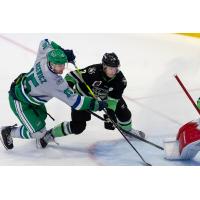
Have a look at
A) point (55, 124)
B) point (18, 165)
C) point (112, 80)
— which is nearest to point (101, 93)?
point (112, 80)

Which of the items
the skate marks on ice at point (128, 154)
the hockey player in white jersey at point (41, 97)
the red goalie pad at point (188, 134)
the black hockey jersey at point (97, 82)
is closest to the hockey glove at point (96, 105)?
the hockey player in white jersey at point (41, 97)

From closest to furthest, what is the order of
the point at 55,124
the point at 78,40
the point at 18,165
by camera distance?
the point at 18,165 → the point at 55,124 → the point at 78,40

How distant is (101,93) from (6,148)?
0.61 metres

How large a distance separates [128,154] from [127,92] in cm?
55

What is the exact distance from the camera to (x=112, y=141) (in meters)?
3.77

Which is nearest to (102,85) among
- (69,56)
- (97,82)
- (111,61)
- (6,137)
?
(97,82)

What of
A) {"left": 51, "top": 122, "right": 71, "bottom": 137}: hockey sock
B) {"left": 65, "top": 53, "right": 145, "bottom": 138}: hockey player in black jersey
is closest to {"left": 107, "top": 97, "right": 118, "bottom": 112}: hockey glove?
{"left": 65, "top": 53, "right": 145, "bottom": 138}: hockey player in black jersey

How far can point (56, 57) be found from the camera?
3.52 m

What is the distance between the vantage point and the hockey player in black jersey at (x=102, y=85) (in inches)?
146

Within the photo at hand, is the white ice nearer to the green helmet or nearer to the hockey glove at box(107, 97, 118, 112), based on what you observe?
the hockey glove at box(107, 97, 118, 112)

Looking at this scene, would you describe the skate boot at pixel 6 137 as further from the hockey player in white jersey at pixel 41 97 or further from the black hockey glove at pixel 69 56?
the black hockey glove at pixel 69 56

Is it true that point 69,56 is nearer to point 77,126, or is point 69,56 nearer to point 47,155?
point 77,126

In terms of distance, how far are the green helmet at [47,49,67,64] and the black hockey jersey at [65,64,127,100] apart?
231 millimetres
